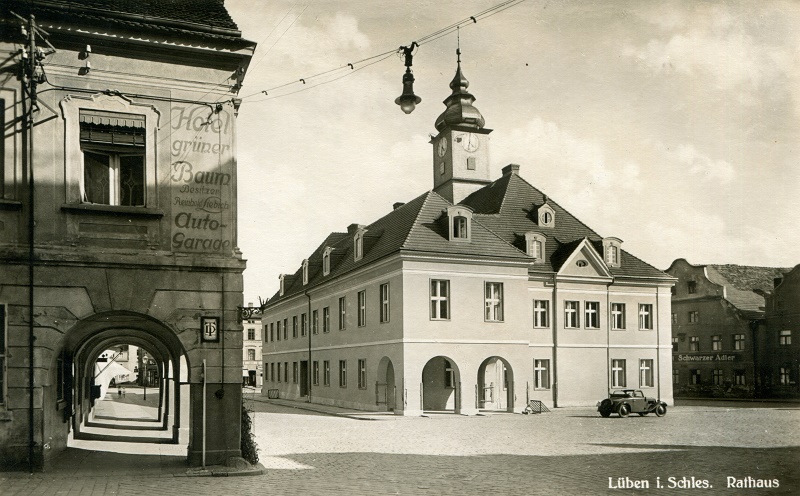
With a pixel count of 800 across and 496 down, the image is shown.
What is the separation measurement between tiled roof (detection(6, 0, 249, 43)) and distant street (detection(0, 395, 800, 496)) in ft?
26.2

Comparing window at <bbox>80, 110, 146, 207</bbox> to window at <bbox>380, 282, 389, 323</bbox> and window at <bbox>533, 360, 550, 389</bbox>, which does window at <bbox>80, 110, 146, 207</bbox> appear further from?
window at <bbox>533, 360, 550, 389</bbox>

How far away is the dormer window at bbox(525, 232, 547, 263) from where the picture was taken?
3710cm

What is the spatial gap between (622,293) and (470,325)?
11.0 m

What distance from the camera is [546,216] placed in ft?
130

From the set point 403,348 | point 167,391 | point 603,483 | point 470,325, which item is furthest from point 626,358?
point 603,483

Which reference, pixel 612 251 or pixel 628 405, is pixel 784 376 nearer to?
pixel 612 251

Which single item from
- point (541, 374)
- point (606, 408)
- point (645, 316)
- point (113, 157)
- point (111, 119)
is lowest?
point (606, 408)

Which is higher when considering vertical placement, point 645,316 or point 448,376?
point 645,316

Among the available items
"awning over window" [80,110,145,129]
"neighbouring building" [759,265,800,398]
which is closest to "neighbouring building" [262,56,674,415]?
"neighbouring building" [759,265,800,398]

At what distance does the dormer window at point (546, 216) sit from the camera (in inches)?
1550

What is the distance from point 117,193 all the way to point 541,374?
26.8 metres

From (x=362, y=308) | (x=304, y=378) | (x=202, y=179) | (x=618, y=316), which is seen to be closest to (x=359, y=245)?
(x=362, y=308)

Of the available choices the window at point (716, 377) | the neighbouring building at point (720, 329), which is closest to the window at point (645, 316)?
the neighbouring building at point (720, 329)

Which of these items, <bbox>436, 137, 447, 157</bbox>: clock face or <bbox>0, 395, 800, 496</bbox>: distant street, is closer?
<bbox>0, 395, 800, 496</bbox>: distant street
